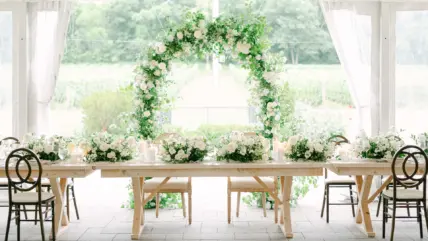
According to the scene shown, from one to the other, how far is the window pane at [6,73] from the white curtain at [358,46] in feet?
13.8

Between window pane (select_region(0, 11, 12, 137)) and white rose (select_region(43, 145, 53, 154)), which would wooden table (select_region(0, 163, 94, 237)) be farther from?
window pane (select_region(0, 11, 12, 137))

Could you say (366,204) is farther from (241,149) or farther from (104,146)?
(104,146)

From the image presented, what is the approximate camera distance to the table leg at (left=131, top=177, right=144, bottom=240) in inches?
225

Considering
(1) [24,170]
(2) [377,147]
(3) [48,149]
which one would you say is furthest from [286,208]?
(1) [24,170]

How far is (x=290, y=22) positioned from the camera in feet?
29.9

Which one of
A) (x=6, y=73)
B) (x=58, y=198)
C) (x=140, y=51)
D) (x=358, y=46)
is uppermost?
(x=140, y=51)

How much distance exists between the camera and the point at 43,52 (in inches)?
302

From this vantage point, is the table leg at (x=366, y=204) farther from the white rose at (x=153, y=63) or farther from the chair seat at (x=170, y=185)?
the white rose at (x=153, y=63)

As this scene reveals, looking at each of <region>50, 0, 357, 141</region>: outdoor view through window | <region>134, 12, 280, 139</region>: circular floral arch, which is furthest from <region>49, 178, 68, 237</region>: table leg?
<region>50, 0, 357, 141</region>: outdoor view through window

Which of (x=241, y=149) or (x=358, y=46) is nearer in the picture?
(x=241, y=149)

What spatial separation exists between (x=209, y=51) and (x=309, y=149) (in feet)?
6.18

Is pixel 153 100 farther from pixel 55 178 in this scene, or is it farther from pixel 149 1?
pixel 149 1

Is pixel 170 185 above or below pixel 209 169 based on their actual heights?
below

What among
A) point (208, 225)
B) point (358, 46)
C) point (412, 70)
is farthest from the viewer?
point (412, 70)
